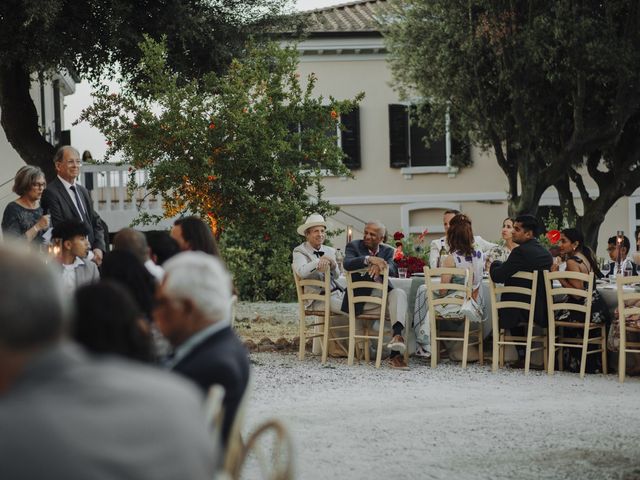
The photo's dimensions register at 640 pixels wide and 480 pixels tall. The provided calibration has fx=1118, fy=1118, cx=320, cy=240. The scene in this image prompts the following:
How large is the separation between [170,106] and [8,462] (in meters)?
10.7

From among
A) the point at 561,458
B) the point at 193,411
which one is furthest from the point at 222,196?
the point at 193,411

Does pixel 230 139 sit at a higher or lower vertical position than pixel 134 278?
higher

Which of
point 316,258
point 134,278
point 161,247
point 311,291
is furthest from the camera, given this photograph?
point 311,291

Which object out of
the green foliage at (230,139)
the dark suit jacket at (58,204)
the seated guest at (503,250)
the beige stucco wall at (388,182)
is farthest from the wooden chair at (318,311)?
the beige stucco wall at (388,182)

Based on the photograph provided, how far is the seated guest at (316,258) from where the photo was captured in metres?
11.5

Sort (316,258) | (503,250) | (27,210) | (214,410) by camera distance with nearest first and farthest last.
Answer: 1. (214,410)
2. (27,210)
3. (316,258)
4. (503,250)

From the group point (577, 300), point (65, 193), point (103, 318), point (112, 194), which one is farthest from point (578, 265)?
point (112, 194)

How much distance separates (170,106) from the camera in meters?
12.5

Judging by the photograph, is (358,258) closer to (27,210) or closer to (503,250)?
(503,250)

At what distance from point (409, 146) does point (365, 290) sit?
15401 mm

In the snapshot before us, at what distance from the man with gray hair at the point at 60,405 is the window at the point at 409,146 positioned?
24.5 metres

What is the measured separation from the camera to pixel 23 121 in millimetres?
16484

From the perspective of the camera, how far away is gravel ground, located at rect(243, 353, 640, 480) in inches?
267

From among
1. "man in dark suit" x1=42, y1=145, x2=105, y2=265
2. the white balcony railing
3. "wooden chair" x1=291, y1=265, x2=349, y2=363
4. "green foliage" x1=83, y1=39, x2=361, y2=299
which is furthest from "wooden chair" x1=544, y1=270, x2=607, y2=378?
the white balcony railing
